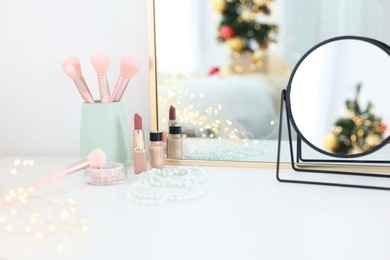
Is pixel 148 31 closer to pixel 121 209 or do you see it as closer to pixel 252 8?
pixel 252 8

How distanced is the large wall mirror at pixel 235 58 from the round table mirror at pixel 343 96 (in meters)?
0.07

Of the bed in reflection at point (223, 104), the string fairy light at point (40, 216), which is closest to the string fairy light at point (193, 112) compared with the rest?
the bed in reflection at point (223, 104)

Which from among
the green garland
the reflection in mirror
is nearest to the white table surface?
the reflection in mirror

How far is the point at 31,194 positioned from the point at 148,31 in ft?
1.48

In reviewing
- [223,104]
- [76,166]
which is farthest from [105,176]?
[223,104]

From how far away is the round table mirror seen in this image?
34.3 inches

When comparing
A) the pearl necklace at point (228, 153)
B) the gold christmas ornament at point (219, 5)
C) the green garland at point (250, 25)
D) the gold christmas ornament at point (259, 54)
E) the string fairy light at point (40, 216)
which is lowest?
the string fairy light at point (40, 216)

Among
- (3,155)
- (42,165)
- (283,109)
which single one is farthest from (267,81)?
(3,155)

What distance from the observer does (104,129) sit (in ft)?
3.19

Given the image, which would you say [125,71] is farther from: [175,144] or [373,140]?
[373,140]

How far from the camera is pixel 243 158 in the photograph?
1.02 meters

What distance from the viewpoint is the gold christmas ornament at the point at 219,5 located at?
1.00 m

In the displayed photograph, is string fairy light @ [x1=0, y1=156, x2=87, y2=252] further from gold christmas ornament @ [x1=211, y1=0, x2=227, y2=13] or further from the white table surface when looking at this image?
gold christmas ornament @ [x1=211, y1=0, x2=227, y2=13]

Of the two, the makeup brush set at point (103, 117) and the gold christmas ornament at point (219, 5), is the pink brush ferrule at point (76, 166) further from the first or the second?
the gold christmas ornament at point (219, 5)
